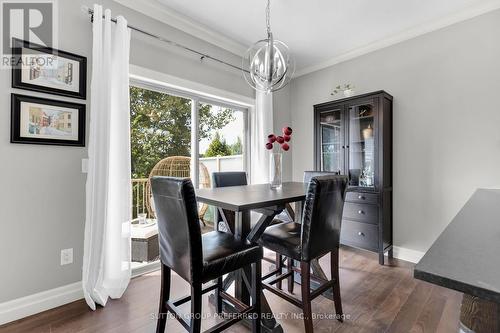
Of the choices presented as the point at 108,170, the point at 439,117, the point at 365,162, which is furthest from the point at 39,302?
the point at 439,117

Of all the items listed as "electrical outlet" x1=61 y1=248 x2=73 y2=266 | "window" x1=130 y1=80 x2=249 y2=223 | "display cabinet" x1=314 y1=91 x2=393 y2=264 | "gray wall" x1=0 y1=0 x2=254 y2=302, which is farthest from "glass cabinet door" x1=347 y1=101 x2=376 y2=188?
"electrical outlet" x1=61 y1=248 x2=73 y2=266

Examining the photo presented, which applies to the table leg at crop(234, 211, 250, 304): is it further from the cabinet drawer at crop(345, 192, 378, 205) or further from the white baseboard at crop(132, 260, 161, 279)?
the cabinet drawer at crop(345, 192, 378, 205)

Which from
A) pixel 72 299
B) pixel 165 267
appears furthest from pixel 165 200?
pixel 72 299

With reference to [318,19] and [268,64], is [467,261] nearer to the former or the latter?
[268,64]

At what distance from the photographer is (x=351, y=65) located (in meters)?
3.41

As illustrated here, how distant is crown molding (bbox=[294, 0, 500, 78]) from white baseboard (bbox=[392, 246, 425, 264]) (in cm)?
244

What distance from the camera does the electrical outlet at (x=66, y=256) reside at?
2.01 meters

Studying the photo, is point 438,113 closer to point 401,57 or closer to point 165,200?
point 401,57

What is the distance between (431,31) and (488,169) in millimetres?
1562

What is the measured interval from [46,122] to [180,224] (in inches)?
58.5

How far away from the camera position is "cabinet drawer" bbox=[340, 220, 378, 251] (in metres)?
2.81

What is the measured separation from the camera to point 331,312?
1893mm

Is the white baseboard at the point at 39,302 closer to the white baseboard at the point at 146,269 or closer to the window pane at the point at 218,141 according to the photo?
the white baseboard at the point at 146,269

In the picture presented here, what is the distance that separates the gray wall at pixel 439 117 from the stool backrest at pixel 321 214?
164cm
